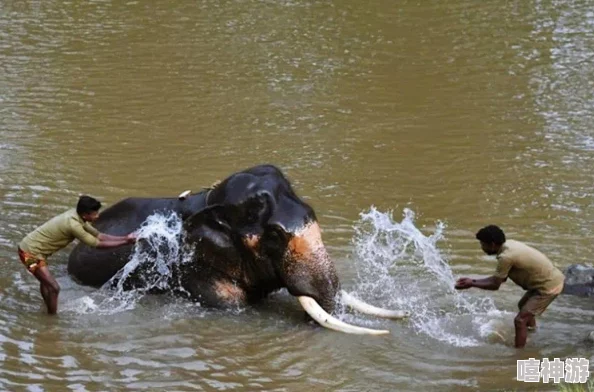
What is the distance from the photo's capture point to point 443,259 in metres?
10.4

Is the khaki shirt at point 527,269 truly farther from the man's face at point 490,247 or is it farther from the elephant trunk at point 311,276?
the elephant trunk at point 311,276

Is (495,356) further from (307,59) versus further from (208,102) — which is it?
(307,59)

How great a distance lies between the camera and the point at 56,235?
9.09 m

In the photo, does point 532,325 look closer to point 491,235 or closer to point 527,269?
point 527,269

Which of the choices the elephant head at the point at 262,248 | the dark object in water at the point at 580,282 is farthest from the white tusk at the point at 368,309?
the dark object in water at the point at 580,282

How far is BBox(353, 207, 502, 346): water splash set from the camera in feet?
29.3

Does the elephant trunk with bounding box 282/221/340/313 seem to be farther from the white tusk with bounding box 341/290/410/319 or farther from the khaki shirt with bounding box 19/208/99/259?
the khaki shirt with bounding box 19/208/99/259

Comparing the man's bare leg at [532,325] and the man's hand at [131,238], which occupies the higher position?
the man's hand at [131,238]

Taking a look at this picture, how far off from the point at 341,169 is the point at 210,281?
14.2ft

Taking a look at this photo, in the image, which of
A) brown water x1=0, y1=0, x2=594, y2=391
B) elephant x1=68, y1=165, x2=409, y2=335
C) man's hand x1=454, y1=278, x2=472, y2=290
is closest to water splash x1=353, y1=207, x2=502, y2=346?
brown water x1=0, y1=0, x2=594, y2=391

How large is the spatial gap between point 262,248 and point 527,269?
2.20m

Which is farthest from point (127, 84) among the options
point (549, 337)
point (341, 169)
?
point (549, 337)

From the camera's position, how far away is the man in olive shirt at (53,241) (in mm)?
9000

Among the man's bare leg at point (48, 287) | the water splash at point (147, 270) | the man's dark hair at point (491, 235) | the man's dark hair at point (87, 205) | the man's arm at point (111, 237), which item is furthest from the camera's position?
the water splash at point (147, 270)
